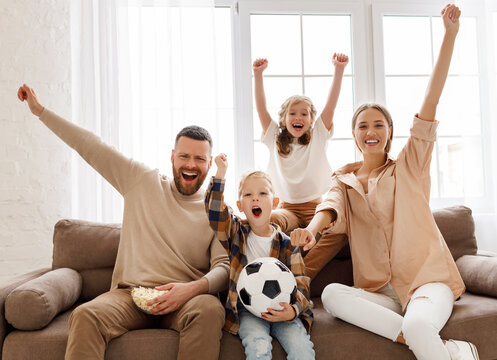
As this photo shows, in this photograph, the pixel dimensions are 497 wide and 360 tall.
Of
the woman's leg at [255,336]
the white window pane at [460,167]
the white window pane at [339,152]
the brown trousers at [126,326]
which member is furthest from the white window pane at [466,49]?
the brown trousers at [126,326]

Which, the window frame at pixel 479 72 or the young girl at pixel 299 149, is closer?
the young girl at pixel 299 149

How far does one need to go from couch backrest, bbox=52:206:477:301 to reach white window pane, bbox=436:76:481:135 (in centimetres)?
100

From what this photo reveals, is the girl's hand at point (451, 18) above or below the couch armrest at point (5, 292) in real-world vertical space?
above

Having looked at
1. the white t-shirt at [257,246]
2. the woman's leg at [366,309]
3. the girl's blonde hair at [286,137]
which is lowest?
the woman's leg at [366,309]

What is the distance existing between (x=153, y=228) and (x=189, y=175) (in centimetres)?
28

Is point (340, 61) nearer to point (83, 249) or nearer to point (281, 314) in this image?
point (281, 314)

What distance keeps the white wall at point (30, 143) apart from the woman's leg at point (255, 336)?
1.68 meters

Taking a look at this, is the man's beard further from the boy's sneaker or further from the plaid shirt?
the boy's sneaker

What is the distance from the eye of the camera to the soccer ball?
1.65m

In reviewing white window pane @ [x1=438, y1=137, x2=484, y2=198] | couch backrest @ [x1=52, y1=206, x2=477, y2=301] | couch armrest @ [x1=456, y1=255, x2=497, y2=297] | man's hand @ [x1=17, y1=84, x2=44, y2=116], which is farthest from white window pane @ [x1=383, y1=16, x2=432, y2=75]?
man's hand @ [x1=17, y1=84, x2=44, y2=116]

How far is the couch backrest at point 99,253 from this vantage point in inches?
86.2

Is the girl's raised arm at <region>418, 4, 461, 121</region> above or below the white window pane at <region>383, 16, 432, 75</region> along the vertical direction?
below

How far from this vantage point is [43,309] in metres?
1.73

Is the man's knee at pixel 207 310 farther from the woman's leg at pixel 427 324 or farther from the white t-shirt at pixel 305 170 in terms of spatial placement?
the white t-shirt at pixel 305 170
